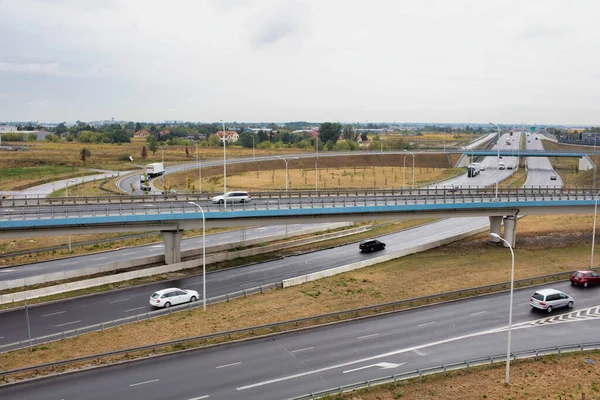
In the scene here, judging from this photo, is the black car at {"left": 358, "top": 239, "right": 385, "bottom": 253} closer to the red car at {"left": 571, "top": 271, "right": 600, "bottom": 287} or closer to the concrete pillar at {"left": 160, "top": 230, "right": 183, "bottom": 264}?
the red car at {"left": 571, "top": 271, "right": 600, "bottom": 287}

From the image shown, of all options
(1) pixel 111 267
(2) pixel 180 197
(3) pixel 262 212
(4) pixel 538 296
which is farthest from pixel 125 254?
(4) pixel 538 296

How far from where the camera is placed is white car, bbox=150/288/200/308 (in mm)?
36719

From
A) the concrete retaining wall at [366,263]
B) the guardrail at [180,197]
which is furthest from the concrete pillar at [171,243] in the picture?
the concrete retaining wall at [366,263]

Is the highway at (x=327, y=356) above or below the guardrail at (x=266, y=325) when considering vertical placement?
below

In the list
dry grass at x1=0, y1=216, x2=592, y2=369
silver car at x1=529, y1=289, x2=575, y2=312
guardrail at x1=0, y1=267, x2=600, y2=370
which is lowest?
dry grass at x1=0, y1=216, x2=592, y2=369

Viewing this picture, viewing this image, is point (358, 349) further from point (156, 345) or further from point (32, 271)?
point (32, 271)

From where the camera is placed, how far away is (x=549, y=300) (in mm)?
35875

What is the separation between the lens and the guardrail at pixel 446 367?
2419 centimetres

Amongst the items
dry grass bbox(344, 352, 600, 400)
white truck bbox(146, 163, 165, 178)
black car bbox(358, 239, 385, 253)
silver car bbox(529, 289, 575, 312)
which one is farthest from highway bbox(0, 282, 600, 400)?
white truck bbox(146, 163, 165, 178)

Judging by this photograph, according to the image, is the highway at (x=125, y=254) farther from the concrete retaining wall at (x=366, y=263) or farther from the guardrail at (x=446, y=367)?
the guardrail at (x=446, y=367)

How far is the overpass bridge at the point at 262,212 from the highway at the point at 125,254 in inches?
202

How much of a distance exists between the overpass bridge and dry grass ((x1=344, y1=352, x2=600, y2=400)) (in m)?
26.1

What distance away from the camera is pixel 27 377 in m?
26.0

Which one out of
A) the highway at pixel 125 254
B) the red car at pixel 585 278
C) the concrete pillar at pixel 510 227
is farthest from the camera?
the concrete pillar at pixel 510 227
